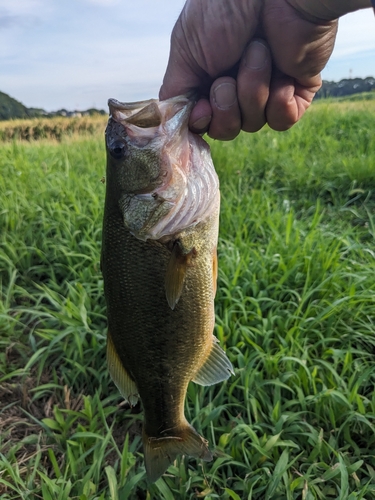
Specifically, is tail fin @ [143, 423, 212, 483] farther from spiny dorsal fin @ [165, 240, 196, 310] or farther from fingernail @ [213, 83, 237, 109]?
fingernail @ [213, 83, 237, 109]

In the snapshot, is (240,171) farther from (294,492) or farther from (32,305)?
(294,492)

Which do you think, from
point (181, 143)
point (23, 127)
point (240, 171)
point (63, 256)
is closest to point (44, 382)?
point (63, 256)

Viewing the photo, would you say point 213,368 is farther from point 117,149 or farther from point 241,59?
point 241,59

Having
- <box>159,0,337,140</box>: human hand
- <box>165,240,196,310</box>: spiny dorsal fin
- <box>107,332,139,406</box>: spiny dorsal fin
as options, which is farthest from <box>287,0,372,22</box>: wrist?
<box>107,332,139,406</box>: spiny dorsal fin

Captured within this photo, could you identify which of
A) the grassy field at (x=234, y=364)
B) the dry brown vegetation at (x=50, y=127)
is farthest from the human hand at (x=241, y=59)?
the dry brown vegetation at (x=50, y=127)

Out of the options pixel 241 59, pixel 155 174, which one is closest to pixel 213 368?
pixel 155 174
